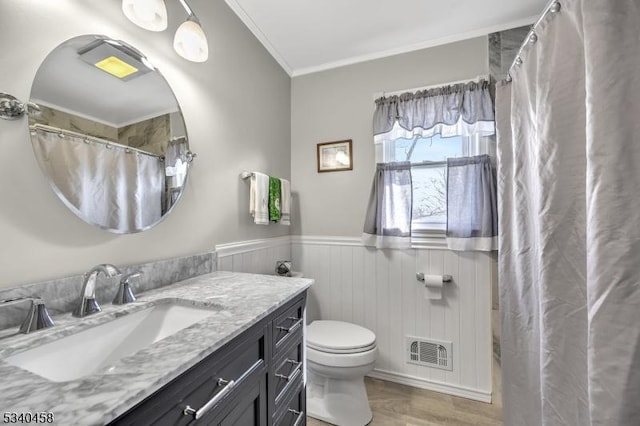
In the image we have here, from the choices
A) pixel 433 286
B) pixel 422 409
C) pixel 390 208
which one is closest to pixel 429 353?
pixel 422 409

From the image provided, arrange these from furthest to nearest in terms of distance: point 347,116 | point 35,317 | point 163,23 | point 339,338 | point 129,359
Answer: point 347,116 → point 339,338 → point 163,23 → point 35,317 → point 129,359

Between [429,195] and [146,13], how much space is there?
183cm

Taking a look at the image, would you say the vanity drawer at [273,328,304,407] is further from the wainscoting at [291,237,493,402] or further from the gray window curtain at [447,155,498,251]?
the gray window curtain at [447,155,498,251]

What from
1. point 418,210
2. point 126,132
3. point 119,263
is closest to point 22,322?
point 119,263

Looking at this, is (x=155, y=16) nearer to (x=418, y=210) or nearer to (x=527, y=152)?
(x=527, y=152)

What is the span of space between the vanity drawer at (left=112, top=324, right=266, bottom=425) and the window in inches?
58.0

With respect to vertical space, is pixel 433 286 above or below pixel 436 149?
below

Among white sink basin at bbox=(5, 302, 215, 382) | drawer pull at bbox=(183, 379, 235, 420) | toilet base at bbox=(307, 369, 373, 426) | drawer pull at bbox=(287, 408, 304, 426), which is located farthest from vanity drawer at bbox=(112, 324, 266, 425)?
toilet base at bbox=(307, 369, 373, 426)

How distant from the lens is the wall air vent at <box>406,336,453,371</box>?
1.80 m

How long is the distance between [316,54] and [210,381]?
86.2 inches

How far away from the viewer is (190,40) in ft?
3.57

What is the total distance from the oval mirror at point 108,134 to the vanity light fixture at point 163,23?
0.42ft

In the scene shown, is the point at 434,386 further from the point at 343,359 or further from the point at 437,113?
the point at 437,113

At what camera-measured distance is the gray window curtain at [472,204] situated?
1677 mm
